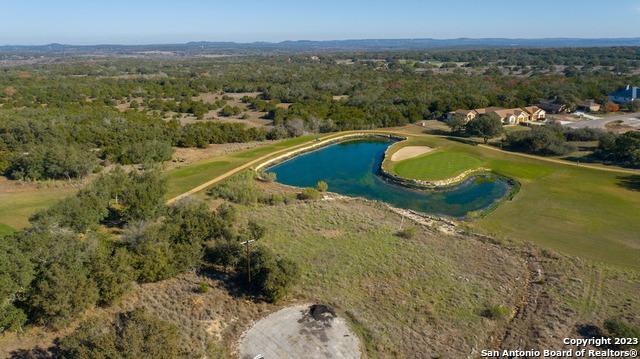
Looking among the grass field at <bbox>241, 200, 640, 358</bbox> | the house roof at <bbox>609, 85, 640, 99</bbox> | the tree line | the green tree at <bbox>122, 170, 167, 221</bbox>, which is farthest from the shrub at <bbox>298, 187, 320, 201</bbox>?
the house roof at <bbox>609, 85, 640, 99</bbox>

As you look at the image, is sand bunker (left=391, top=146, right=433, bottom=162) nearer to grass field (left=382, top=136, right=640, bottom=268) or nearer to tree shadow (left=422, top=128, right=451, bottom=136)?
grass field (left=382, top=136, right=640, bottom=268)

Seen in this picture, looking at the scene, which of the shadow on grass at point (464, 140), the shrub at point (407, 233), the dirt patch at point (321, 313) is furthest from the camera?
the shadow on grass at point (464, 140)

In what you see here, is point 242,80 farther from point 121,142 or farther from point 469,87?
point 121,142

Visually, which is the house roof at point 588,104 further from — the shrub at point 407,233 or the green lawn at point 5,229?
the green lawn at point 5,229

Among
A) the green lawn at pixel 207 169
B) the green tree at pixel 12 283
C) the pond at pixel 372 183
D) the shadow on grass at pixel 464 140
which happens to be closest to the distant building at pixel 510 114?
the shadow on grass at pixel 464 140

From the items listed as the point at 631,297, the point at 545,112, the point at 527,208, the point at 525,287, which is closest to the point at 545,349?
the point at 525,287

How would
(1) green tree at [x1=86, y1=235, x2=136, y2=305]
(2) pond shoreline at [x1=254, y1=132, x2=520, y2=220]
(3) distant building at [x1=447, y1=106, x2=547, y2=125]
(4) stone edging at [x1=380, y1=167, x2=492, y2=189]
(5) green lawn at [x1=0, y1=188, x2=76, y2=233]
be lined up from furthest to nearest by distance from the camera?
(3) distant building at [x1=447, y1=106, x2=547, y2=125] → (4) stone edging at [x1=380, y1=167, x2=492, y2=189] → (2) pond shoreline at [x1=254, y1=132, x2=520, y2=220] → (5) green lawn at [x1=0, y1=188, x2=76, y2=233] → (1) green tree at [x1=86, y1=235, x2=136, y2=305]

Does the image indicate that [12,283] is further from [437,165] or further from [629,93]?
[629,93]
